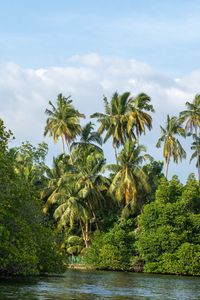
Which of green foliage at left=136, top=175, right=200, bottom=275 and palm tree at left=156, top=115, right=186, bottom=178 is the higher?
palm tree at left=156, top=115, right=186, bottom=178

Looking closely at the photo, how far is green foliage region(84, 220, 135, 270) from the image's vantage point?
64.6m

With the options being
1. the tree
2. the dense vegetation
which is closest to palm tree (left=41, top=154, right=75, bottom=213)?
the dense vegetation

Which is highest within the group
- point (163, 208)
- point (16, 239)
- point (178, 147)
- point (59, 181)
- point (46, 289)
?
point (178, 147)

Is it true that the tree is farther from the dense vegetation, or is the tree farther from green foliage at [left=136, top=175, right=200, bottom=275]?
green foliage at [left=136, top=175, right=200, bottom=275]

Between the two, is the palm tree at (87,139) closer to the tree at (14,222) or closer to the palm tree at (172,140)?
the palm tree at (172,140)

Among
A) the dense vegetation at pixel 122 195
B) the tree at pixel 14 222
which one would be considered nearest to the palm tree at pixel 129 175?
the dense vegetation at pixel 122 195

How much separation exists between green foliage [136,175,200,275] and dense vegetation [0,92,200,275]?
0.33ft

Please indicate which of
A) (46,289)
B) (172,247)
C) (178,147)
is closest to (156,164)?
(178,147)

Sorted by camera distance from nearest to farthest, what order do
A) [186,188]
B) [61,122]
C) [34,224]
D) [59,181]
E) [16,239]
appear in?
[16,239], [34,224], [186,188], [59,181], [61,122]

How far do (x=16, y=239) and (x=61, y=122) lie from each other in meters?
46.2

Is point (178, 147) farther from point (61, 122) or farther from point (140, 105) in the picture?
point (61, 122)

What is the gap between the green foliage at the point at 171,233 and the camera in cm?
5803

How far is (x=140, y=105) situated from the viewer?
7256 centimetres

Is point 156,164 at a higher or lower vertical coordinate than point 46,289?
higher
